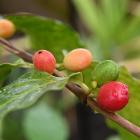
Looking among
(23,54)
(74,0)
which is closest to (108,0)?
(74,0)

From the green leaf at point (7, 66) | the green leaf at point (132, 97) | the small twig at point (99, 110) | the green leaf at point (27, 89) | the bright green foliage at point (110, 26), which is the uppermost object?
the green leaf at point (27, 89)

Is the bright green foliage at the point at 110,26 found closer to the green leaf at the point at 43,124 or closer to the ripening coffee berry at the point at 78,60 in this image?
the green leaf at the point at 43,124

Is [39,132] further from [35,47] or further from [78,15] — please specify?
[78,15]

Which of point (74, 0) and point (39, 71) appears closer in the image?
point (39, 71)

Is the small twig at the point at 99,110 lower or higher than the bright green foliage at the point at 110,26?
higher

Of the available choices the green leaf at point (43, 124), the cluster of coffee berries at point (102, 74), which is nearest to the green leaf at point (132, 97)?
the cluster of coffee berries at point (102, 74)
